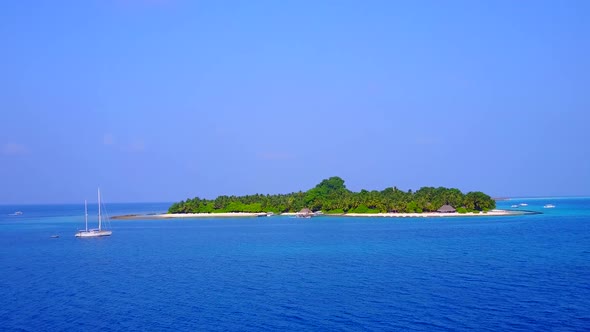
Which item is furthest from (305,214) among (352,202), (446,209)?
(446,209)

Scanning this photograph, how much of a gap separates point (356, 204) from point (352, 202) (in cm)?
141

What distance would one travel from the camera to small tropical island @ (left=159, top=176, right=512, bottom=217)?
161000mm

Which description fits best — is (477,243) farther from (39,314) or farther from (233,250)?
(39,314)

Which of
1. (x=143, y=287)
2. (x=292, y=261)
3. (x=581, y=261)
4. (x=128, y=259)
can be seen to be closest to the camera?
(x=143, y=287)

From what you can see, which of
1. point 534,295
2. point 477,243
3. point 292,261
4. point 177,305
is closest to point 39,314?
point 177,305

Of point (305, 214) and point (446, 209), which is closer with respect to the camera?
point (446, 209)

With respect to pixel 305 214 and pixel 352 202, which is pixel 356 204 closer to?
pixel 352 202

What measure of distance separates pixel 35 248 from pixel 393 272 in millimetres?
58758

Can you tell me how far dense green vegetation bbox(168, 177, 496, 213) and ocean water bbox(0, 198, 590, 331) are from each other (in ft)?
260

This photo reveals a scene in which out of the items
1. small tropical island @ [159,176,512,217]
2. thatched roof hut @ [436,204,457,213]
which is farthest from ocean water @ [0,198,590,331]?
small tropical island @ [159,176,512,217]

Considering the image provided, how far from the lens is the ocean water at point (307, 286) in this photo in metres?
35.0

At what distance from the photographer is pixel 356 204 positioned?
170 m

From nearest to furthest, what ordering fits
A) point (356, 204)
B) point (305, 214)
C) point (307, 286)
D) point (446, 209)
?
point (307, 286) < point (446, 209) < point (305, 214) < point (356, 204)

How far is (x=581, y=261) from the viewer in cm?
5625
